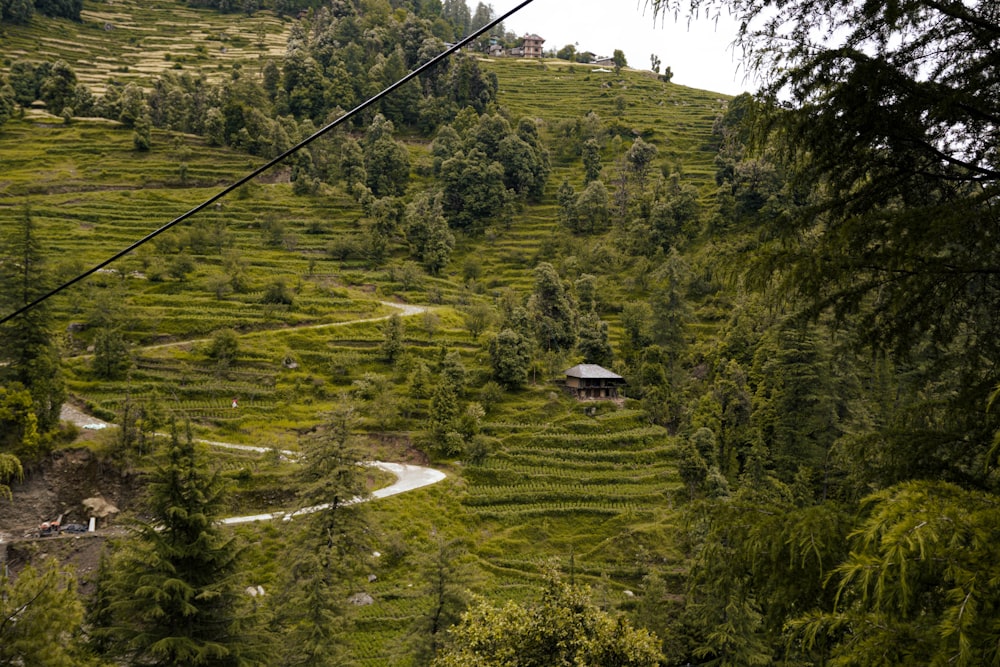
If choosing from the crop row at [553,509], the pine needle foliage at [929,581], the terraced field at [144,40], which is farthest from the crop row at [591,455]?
the terraced field at [144,40]

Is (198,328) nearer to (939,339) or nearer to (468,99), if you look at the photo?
(939,339)

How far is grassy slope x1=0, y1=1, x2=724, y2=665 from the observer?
26.9m

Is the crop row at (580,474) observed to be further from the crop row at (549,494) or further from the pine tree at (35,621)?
the pine tree at (35,621)

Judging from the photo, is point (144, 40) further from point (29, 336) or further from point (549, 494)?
point (549, 494)

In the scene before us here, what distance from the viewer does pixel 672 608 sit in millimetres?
22406

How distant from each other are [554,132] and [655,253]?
39529 millimetres

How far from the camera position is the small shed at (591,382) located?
3875cm

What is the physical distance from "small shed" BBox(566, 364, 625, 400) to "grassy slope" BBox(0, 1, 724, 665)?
126cm

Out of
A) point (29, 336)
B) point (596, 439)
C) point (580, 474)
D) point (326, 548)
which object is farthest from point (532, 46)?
point (326, 548)

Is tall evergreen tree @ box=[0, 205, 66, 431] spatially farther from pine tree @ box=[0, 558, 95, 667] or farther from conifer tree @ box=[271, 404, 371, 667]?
pine tree @ box=[0, 558, 95, 667]

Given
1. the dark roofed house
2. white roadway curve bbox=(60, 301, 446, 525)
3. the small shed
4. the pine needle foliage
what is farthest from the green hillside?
the dark roofed house

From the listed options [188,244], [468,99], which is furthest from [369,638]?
[468,99]

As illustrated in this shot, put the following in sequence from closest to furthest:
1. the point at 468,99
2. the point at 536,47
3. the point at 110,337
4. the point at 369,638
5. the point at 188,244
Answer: the point at 369,638 < the point at 110,337 < the point at 188,244 < the point at 468,99 < the point at 536,47

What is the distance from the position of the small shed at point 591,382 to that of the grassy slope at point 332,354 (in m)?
1.26
